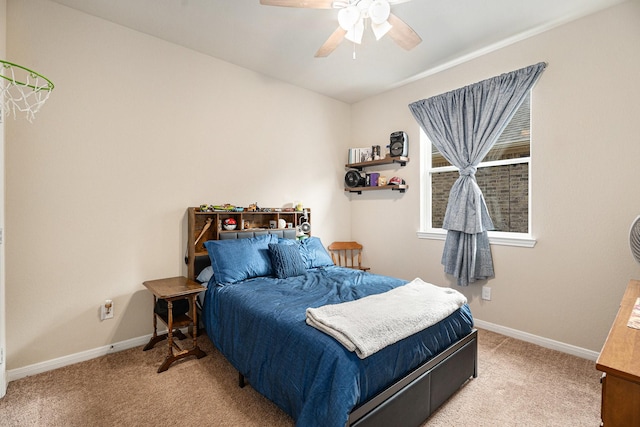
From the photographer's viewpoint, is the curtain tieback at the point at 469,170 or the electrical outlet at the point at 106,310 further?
the curtain tieback at the point at 469,170

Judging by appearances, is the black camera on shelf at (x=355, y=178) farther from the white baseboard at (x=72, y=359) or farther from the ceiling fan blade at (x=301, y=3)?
the white baseboard at (x=72, y=359)

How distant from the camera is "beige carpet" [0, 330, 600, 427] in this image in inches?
69.6

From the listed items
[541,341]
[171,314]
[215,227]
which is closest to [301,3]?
[215,227]

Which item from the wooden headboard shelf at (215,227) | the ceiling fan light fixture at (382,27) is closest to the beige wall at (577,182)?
the ceiling fan light fixture at (382,27)

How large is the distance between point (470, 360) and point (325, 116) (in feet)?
11.0

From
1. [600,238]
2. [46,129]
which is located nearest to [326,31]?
[46,129]

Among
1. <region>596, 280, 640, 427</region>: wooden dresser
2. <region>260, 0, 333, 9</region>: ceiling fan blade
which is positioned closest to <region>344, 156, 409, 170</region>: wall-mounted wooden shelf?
<region>260, 0, 333, 9</region>: ceiling fan blade

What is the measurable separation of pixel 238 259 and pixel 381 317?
1.50 metres

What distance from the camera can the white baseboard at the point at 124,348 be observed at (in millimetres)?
2209

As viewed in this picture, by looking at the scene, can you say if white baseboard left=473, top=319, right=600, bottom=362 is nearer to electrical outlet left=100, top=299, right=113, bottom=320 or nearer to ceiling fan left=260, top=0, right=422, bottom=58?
ceiling fan left=260, top=0, right=422, bottom=58

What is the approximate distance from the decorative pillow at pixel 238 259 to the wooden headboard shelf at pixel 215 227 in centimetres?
25

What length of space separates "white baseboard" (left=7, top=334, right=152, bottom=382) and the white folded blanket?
77.6 inches

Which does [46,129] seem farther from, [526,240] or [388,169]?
[526,240]

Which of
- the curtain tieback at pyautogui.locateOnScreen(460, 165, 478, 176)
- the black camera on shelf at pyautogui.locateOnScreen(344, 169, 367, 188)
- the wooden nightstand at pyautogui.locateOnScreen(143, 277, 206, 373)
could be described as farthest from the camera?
the black camera on shelf at pyautogui.locateOnScreen(344, 169, 367, 188)
